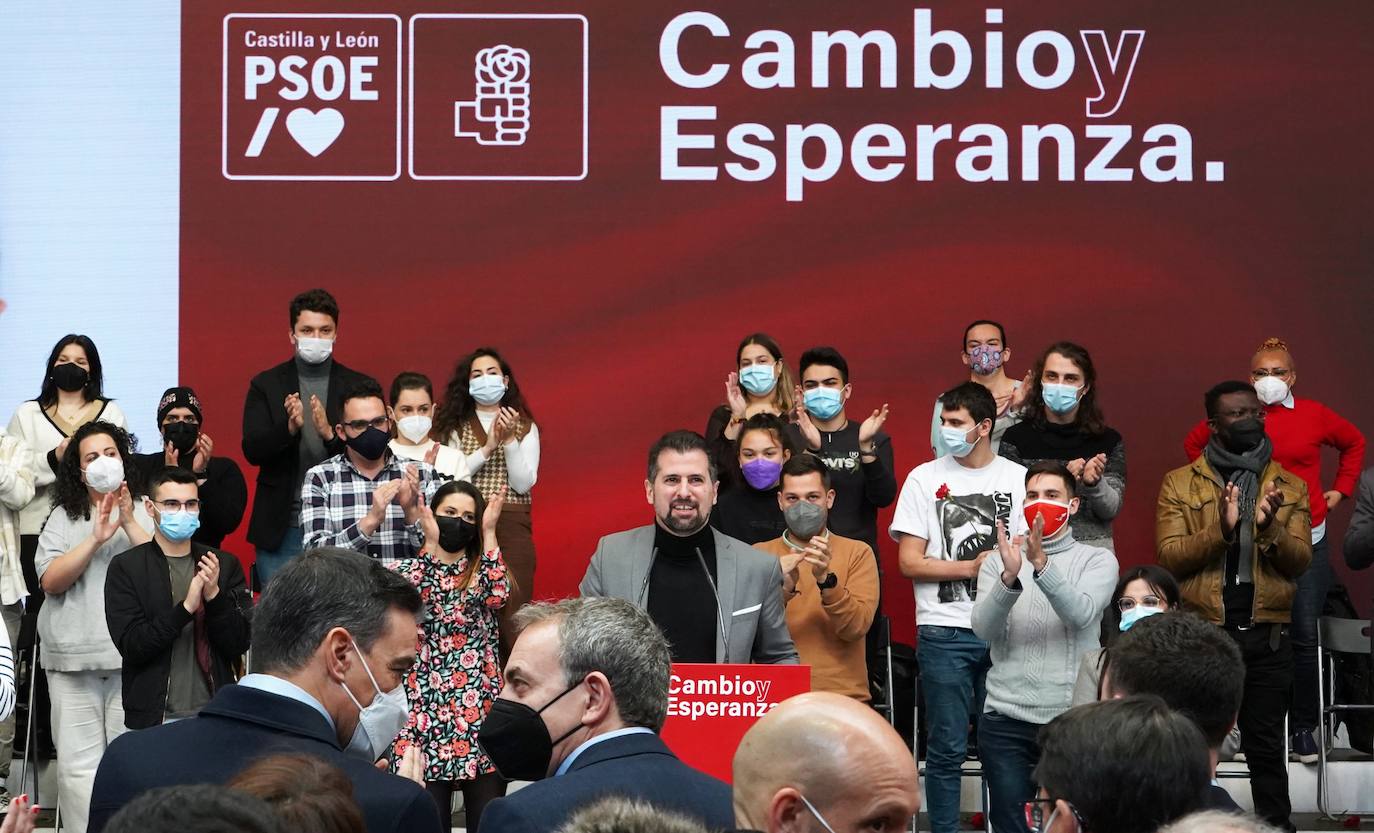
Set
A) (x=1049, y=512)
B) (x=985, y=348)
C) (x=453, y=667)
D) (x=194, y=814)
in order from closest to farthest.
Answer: (x=194, y=814)
(x=1049, y=512)
(x=453, y=667)
(x=985, y=348)

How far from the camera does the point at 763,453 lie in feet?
23.8

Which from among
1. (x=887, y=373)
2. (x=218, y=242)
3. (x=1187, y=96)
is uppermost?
(x=1187, y=96)

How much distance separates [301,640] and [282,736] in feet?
0.78

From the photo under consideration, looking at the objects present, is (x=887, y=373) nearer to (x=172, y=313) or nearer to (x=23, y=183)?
(x=172, y=313)

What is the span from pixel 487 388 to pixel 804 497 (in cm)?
182

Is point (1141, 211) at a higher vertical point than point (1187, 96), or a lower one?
lower

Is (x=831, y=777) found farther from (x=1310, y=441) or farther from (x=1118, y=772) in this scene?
(x=1310, y=441)

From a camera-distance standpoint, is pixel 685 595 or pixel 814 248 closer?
pixel 685 595

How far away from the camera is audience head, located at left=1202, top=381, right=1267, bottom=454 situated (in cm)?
A: 744

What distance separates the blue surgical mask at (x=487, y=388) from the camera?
7.87 meters

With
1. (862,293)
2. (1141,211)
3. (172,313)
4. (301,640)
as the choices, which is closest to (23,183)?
(172,313)

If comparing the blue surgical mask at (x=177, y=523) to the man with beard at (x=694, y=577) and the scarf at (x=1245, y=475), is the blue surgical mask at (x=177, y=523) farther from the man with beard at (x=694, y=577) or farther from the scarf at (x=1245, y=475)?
the scarf at (x=1245, y=475)

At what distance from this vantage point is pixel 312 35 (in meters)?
9.28

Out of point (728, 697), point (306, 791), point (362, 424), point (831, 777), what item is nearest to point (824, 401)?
point (362, 424)
